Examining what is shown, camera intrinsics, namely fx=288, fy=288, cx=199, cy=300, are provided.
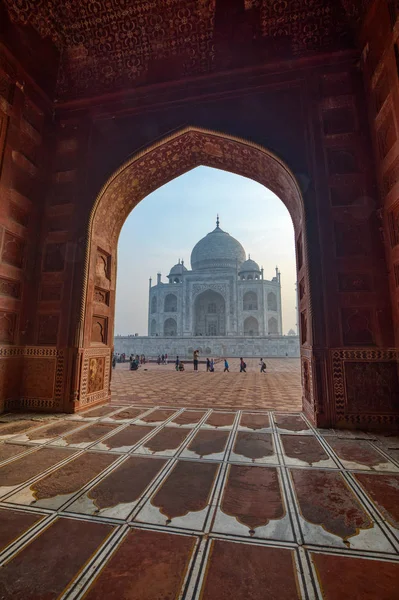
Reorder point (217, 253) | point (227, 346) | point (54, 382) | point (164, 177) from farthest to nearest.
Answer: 1. point (217, 253)
2. point (227, 346)
3. point (164, 177)
4. point (54, 382)

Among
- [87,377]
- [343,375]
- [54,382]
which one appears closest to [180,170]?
[87,377]

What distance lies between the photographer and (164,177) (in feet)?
20.1

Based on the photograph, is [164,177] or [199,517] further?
[164,177]

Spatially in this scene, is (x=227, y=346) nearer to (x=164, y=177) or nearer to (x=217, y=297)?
(x=217, y=297)

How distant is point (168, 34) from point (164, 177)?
2.34m

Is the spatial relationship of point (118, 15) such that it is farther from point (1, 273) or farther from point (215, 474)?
point (215, 474)

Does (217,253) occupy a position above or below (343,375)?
above

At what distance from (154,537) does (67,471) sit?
119 centimetres

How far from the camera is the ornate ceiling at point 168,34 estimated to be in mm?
4727

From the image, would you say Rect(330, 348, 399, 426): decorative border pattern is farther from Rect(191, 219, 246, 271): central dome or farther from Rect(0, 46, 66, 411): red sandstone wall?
Rect(191, 219, 246, 271): central dome

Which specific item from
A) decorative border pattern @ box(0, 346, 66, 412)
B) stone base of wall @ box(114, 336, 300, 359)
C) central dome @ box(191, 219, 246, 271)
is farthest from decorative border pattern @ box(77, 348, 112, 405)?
central dome @ box(191, 219, 246, 271)

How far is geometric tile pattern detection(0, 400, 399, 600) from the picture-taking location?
127 centimetres

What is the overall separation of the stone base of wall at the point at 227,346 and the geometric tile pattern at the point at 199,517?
22286 mm

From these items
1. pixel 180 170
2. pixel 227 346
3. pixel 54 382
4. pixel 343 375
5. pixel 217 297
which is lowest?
pixel 54 382
